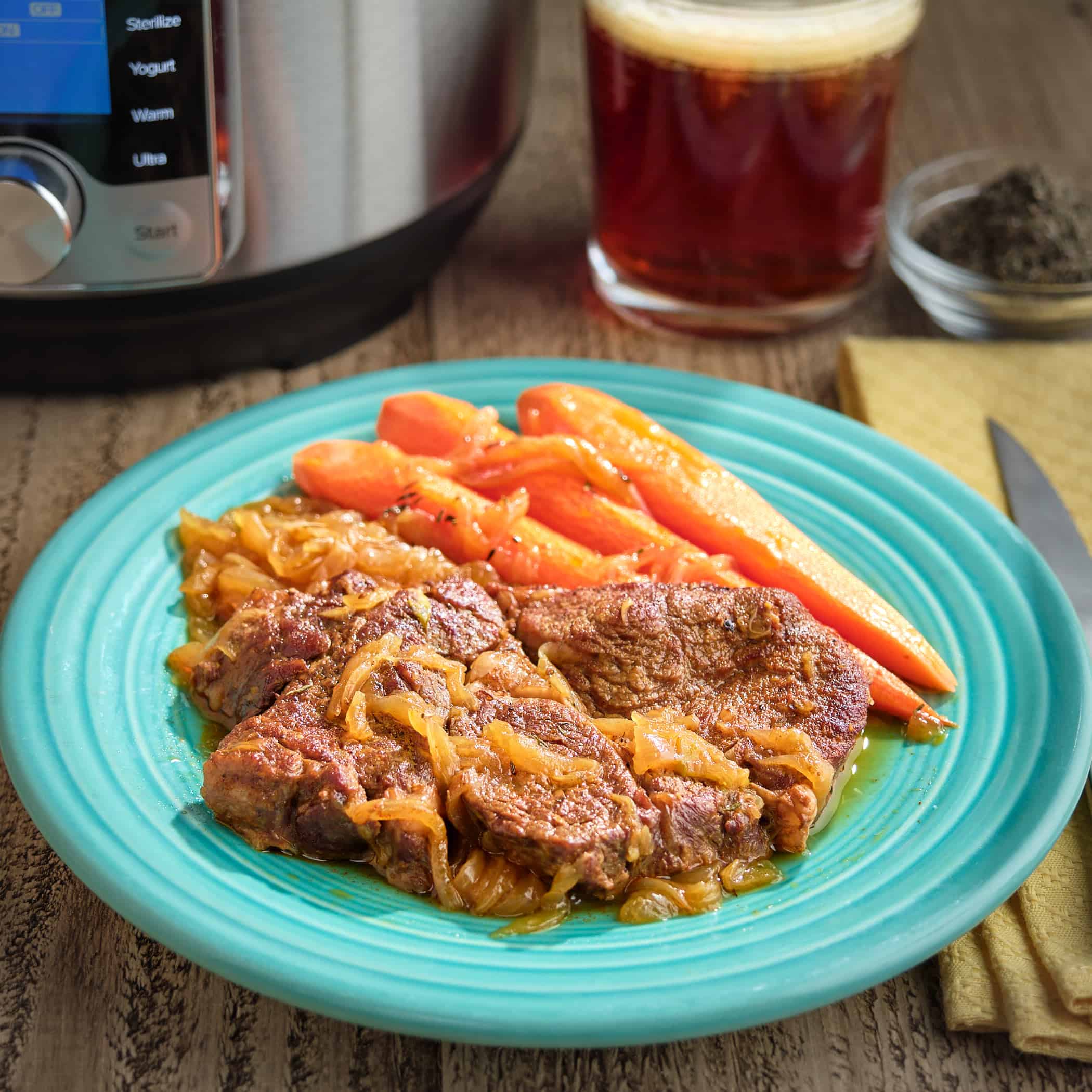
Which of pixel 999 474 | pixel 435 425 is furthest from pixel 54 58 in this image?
pixel 999 474

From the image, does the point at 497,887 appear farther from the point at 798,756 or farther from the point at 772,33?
the point at 772,33

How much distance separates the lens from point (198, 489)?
233cm

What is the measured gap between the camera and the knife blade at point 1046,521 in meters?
2.19

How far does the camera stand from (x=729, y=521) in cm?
224

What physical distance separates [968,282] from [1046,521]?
0.78 metres

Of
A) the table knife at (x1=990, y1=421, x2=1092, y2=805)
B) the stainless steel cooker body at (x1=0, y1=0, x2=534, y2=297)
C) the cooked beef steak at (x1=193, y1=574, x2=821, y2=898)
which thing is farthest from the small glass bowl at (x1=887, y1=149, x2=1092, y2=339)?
the cooked beef steak at (x1=193, y1=574, x2=821, y2=898)

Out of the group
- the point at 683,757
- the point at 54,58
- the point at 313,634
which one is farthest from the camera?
the point at 54,58

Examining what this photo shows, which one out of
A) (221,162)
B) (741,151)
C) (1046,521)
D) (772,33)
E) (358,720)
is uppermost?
(772,33)

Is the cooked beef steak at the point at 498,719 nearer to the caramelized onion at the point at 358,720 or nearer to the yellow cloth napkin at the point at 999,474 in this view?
the caramelized onion at the point at 358,720

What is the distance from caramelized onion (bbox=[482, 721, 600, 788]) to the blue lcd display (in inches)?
52.4

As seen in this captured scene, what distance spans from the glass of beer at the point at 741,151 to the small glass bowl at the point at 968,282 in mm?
151

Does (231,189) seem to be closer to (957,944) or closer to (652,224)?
(652,224)

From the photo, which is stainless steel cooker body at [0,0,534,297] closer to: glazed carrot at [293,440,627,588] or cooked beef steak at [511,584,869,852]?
glazed carrot at [293,440,627,588]

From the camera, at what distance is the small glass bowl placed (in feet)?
9.62
